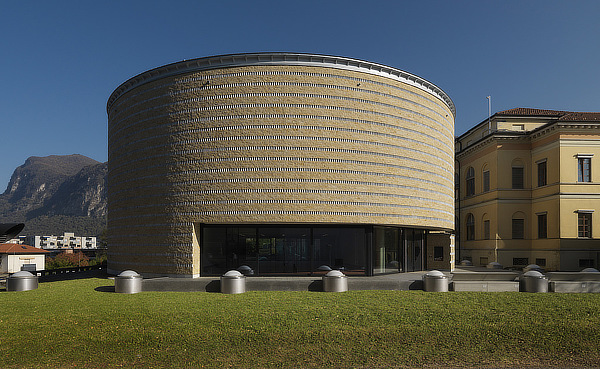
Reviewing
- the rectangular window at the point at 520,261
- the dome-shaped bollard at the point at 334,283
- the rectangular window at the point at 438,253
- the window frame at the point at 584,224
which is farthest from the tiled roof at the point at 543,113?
the dome-shaped bollard at the point at 334,283

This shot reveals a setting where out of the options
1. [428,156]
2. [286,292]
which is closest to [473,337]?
[286,292]

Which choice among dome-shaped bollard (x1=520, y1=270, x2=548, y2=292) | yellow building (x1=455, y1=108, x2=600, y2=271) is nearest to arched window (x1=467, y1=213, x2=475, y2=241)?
yellow building (x1=455, y1=108, x2=600, y2=271)

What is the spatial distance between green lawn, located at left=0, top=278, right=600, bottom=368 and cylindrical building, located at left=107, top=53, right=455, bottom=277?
6864 millimetres

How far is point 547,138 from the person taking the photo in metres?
40.1

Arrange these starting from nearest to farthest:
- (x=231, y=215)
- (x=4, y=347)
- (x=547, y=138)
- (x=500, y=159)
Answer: (x=4, y=347) → (x=231, y=215) → (x=547, y=138) → (x=500, y=159)

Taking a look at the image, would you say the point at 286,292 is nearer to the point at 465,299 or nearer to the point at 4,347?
the point at 465,299

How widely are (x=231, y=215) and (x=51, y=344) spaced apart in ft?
39.1

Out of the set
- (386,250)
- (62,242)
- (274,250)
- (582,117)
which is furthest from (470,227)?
(62,242)

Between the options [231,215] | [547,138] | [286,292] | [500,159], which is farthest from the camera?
[500,159]

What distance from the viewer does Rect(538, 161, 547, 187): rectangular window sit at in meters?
40.9

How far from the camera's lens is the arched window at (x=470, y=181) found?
49.0 m

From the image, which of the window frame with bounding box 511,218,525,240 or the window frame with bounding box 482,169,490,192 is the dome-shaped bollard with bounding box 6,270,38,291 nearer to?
the window frame with bounding box 511,218,525,240

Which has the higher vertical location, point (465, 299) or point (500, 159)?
point (500, 159)

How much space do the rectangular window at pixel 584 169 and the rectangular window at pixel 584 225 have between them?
10.2 feet
